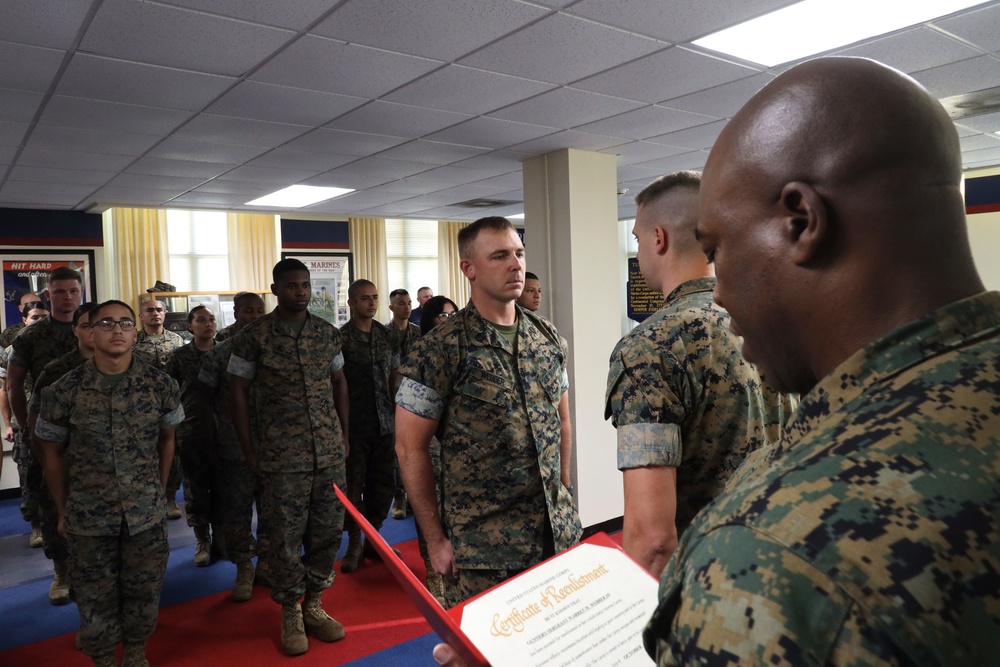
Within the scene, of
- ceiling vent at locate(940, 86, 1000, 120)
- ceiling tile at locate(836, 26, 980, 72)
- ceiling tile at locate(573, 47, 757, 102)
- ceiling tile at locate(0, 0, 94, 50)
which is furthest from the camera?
ceiling vent at locate(940, 86, 1000, 120)

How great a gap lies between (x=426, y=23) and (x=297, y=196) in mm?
4161

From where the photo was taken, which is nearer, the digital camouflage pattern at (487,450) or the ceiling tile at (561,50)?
the digital camouflage pattern at (487,450)

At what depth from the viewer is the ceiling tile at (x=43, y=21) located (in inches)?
82.4

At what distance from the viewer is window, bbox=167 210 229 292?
834 cm

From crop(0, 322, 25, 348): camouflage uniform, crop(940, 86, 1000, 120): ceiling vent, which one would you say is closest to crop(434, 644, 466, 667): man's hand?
crop(940, 86, 1000, 120): ceiling vent

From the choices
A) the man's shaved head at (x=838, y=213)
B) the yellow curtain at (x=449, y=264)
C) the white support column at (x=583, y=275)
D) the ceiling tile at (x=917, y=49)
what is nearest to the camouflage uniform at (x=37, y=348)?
the white support column at (x=583, y=275)

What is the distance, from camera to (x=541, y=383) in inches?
81.7

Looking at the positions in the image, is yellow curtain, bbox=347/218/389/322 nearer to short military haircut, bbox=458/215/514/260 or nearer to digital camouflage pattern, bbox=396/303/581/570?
short military haircut, bbox=458/215/514/260

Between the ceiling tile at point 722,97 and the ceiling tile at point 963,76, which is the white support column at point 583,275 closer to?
the ceiling tile at point 722,97

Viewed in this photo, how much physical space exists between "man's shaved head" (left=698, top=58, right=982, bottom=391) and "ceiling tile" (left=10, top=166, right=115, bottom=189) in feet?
17.2

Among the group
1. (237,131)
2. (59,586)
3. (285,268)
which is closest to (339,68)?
(285,268)

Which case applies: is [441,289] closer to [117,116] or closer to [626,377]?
[117,116]

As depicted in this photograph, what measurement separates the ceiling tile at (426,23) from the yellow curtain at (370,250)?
6368 mm

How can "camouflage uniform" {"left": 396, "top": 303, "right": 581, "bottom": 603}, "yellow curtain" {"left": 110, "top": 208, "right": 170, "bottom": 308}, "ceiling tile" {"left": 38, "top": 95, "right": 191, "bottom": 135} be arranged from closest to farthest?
1. "camouflage uniform" {"left": 396, "top": 303, "right": 581, "bottom": 603}
2. "ceiling tile" {"left": 38, "top": 95, "right": 191, "bottom": 135}
3. "yellow curtain" {"left": 110, "top": 208, "right": 170, "bottom": 308}
